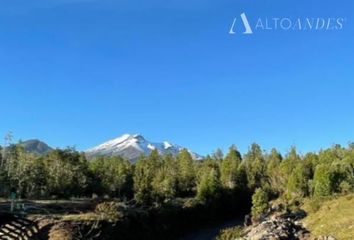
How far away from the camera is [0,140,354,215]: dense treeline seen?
5081 cm

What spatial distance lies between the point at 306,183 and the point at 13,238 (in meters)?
65.7

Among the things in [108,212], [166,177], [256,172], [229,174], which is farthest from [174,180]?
[108,212]

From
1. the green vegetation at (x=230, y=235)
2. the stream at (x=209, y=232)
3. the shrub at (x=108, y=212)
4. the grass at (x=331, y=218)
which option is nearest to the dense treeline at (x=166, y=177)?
the stream at (x=209, y=232)

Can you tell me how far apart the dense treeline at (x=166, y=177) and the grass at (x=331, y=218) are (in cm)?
849

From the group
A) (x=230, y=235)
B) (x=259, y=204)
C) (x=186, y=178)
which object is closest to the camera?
(x=230, y=235)

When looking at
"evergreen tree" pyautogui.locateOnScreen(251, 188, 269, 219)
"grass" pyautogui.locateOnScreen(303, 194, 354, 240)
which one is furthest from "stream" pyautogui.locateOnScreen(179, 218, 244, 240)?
"grass" pyautogui.locateOnScreen(303, 194, 354, 240)

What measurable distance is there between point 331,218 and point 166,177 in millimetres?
29582

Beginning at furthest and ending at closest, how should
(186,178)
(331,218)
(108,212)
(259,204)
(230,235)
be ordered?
1. (186,178)
2. (259,204)
3. (230,235)
4. (331,218)
5. (108,212)

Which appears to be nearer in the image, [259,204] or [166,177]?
[259,204]

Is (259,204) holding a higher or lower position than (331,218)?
higher

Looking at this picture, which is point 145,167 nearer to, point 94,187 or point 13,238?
point 94,187

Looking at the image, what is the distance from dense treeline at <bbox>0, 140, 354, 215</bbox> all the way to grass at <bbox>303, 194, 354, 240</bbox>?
849 cm

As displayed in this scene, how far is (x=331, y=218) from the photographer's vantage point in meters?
40.8

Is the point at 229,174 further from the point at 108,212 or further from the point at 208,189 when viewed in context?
the point at 108,212
